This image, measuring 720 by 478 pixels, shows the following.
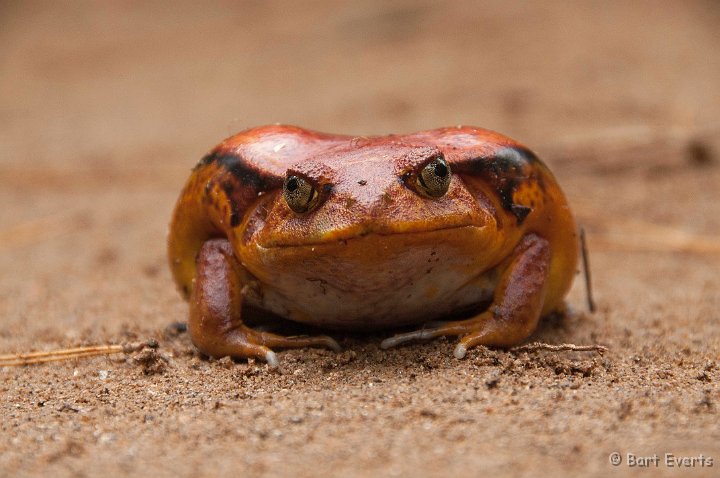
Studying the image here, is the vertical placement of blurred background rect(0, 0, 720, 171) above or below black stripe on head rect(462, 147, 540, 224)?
above

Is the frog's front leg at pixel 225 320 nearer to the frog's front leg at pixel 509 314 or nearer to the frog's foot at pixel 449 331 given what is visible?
the frog's foot at pixel 449 331

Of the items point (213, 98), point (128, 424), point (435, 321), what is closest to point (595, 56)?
point (213, 98)

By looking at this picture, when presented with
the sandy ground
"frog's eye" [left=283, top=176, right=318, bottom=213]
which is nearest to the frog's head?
"frog's eye" [left=283, top=176, right=318, bottom=213]

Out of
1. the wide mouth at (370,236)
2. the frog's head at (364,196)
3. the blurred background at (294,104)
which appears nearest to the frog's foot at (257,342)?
the frog's head at (364,196)

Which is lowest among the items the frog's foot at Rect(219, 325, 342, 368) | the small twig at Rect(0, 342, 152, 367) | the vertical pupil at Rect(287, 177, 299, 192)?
the small twig at Rect(0, 342, 152, 367)

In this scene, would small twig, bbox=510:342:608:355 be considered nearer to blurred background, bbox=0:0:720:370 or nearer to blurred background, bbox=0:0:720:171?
blurred background, bbox=0:0:720:370

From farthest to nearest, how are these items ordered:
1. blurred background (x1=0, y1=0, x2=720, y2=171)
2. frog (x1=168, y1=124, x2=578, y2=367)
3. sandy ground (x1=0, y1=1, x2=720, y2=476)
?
1. blurred background (x1=0, y1=0, x2=720, y2=171)
2. frog (x1=168, y1=124, x2=578, y2=367)
3. sandy ground (x1=0, y1=1, x2=720, y2=476)

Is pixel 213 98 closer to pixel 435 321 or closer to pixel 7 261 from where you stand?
pixel 7 261
